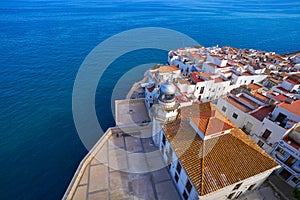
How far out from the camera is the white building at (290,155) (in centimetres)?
2039

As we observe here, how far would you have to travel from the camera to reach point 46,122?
39750mm

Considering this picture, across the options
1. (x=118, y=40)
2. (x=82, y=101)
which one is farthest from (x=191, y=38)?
(x=82, y=101)

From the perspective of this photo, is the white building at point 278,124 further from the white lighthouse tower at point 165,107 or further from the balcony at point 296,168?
the white lighthouse tower at point 165,107

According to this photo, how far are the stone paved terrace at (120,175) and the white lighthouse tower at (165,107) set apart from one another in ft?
17.4

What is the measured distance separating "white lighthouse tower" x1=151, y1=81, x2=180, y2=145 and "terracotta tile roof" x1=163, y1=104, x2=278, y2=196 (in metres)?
3.37

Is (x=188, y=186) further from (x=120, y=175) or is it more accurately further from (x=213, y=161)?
(x=120, y=175)

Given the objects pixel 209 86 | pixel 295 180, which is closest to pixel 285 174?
pixel 295 180

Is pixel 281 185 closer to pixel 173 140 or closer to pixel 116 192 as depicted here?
pixel 173 140

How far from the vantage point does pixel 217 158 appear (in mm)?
17594

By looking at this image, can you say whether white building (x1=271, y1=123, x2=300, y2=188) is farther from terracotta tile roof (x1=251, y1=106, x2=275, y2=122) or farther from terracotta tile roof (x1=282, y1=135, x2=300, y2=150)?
terracotta tile roof (x1=251, y1=106, x2=275, y2=122)

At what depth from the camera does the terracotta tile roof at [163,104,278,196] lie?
16.2m

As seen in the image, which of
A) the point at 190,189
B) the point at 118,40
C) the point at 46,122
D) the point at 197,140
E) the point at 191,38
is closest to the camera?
the point at 190,189

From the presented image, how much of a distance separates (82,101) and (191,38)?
309 feet

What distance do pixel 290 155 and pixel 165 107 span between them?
17.8 metres
